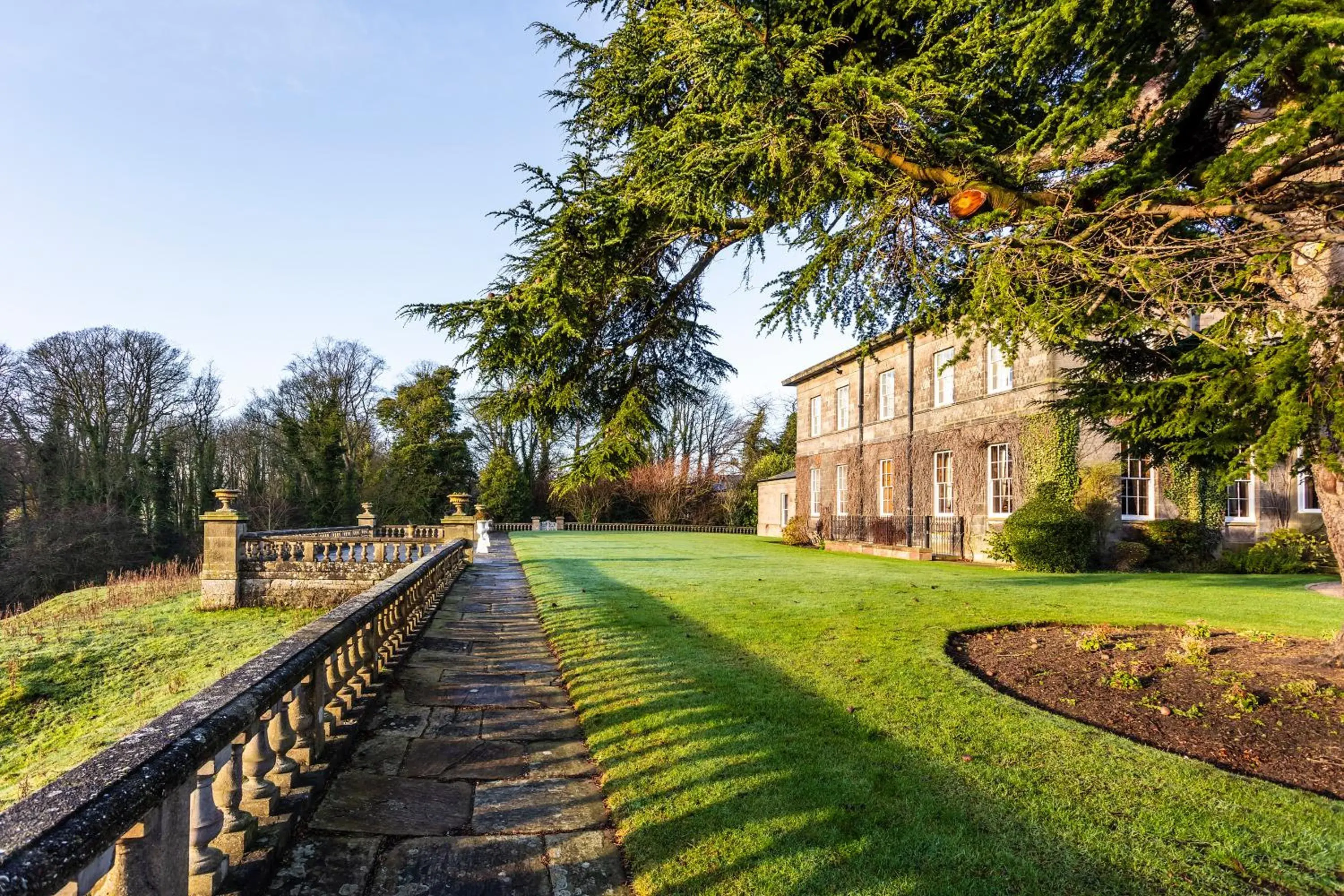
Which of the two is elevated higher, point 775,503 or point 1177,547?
point 775,503

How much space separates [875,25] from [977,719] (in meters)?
5.22

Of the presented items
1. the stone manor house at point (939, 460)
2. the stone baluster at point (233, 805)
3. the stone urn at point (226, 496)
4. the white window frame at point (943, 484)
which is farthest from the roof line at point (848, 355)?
the stone urn at point (226, 496)

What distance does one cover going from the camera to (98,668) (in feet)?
40.0

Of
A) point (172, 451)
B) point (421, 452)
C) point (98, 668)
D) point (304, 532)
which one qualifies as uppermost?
point (421, 452)

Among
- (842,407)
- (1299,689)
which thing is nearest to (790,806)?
(1299,689)

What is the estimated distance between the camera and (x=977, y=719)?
423 centimetres

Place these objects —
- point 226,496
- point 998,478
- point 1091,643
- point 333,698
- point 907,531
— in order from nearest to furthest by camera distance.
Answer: point 333,698, point 1091,643, point 226,496, point 998,478, point 907,531

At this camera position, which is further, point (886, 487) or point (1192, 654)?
point (886, 487)

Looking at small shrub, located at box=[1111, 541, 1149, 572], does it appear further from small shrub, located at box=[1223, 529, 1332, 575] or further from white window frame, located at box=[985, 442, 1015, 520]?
white window frame, located at box=[985, 442, 1015, 520]

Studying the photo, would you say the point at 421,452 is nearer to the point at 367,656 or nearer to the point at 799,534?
the point at 799,534

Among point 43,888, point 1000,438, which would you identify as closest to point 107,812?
point 43,888

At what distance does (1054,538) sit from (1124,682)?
1069cm

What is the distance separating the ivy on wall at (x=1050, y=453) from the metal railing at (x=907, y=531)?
9.56 feet

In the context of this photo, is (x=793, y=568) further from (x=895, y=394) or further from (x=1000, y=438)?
Answer: (x=895, y=394)
